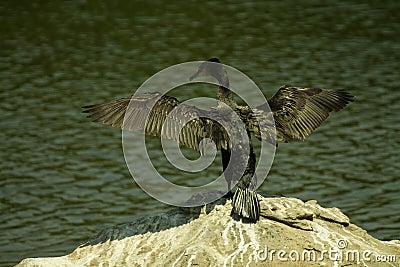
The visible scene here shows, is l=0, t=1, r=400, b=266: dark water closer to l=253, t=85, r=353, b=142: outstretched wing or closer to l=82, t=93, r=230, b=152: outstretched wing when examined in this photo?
l=253, t=85, r=353, b=142: outstretched wing

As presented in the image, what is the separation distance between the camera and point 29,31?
19.8 meters

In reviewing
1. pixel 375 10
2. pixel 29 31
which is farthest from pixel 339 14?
pixel 29 31

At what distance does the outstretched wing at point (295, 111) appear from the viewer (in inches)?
310

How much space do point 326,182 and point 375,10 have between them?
8768 mm

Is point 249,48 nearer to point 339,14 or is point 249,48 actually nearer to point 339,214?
point 339,14

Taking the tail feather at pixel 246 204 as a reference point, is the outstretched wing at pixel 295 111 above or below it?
above

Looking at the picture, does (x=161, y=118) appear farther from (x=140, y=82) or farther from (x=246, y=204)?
(x=140, y=82)

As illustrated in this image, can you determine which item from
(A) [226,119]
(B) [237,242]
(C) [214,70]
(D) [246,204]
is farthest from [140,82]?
(B) [237,242]

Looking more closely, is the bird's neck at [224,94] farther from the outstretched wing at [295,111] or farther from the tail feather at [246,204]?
the tail feather at [246,204]

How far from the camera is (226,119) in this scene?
25.1ft

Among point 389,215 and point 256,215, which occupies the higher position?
point 256,215

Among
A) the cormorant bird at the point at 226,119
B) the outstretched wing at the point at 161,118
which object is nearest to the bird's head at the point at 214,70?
the cormorant bird at the point at 226,119

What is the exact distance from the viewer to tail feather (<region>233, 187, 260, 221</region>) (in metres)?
7.32

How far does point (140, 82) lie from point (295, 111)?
8.38 m
